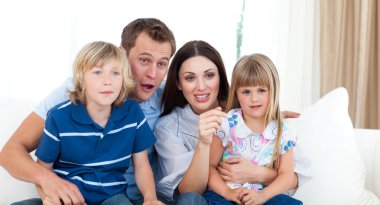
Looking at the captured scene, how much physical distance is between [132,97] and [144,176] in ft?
1.30

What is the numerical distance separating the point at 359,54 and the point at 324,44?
0.78 feet

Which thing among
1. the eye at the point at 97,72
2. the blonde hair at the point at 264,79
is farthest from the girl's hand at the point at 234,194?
the eye at the point at 97,72

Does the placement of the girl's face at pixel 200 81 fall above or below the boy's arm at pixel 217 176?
above

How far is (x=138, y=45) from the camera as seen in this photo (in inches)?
78.7

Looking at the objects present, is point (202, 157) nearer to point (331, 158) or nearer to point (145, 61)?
point (145, 61)

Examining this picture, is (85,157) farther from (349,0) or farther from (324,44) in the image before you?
(349,0)

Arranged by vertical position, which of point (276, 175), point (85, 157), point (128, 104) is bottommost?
point (276, 175)

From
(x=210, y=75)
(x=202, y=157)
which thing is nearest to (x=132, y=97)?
(x=210, y=75)

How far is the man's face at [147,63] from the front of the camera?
197cm

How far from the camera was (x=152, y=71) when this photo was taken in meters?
1.97

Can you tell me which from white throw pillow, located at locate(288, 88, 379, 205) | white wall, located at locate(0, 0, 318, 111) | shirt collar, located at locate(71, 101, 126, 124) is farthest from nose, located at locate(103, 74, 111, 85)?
white wall, located at locate(0, 0, 318, 111)

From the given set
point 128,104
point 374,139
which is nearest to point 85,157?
point 128,104

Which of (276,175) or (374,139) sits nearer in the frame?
(276,175)

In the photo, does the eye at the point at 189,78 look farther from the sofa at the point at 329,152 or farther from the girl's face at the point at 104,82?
the sofa at the point at 329,152
